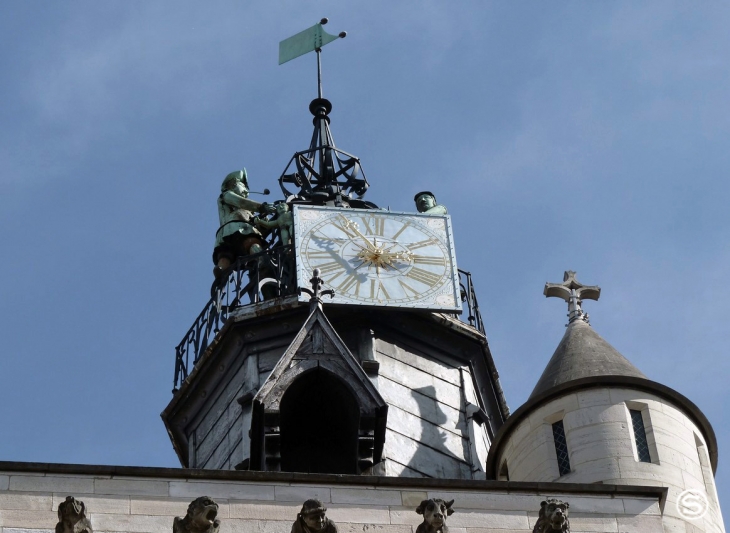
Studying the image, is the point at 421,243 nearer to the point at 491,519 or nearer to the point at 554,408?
the point at 554,408

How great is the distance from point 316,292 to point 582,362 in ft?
10.5

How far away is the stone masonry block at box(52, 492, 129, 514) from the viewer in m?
23.5

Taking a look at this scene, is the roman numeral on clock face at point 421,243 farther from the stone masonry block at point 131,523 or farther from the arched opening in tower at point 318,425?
the stone masonry block at point 131,523

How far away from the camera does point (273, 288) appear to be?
3219 centimetres

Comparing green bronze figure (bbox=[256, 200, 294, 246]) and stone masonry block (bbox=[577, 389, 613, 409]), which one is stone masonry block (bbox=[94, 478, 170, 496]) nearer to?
stone masonry block (bbox=[577, 389, 613, 409])

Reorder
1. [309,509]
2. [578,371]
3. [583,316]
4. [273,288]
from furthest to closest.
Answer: [273,288]
[583,316]
[578,371]
[309,509]

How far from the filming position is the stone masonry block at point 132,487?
77.9 feet

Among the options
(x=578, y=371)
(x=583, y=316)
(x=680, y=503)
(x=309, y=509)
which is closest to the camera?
(x=309, y=509)

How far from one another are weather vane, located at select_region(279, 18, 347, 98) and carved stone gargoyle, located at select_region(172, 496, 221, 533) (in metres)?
16.4

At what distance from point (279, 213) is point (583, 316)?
4811 mm

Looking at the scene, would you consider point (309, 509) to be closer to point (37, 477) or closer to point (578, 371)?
point (37, 477)

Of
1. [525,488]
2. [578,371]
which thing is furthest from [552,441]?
[525,488]

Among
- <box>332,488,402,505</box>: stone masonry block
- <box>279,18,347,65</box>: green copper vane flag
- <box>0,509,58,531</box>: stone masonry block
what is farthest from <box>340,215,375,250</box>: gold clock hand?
<box>0,509,58,531</box>: stone masonry block

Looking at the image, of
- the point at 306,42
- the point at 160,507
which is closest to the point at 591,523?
the point at 160,507
